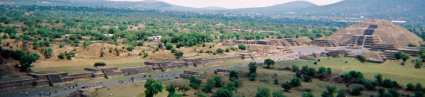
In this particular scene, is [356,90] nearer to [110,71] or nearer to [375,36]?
[110,71]

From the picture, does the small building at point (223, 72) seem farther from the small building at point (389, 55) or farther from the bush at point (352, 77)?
the small building at point (389, 55)

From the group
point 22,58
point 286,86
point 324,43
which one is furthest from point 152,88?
point 324,43

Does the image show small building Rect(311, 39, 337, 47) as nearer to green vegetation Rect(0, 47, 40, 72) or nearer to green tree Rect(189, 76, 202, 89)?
green tree Rect(189, 76, 202, 89)

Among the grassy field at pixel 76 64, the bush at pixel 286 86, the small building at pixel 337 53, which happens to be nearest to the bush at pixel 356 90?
the bush at pixel 286 86

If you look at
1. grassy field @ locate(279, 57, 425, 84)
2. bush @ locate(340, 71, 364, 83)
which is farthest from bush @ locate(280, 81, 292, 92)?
grassy field @ locate(279, 57, 425, 84)

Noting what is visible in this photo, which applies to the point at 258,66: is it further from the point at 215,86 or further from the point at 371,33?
the point at 371,33

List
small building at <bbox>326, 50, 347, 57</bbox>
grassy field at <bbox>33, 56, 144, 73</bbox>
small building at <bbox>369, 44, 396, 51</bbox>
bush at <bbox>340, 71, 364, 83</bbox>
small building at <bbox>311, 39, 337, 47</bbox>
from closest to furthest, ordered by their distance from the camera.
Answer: bush at <bbox>340, 71, 364, 83</bbox> → grassy field at <bbox>33, 56, 144, 73</bbox> → small building at <bbox>326, 50, 347, 57</bbox> → small building at <bbox>369, 44, 396, 51</bbox> → small building at <bbox>311, 39, 337, 47</bbox>

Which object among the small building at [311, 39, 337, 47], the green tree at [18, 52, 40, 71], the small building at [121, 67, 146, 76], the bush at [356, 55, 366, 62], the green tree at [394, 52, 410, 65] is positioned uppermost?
the green tree at [18, 52, 40, 71]
